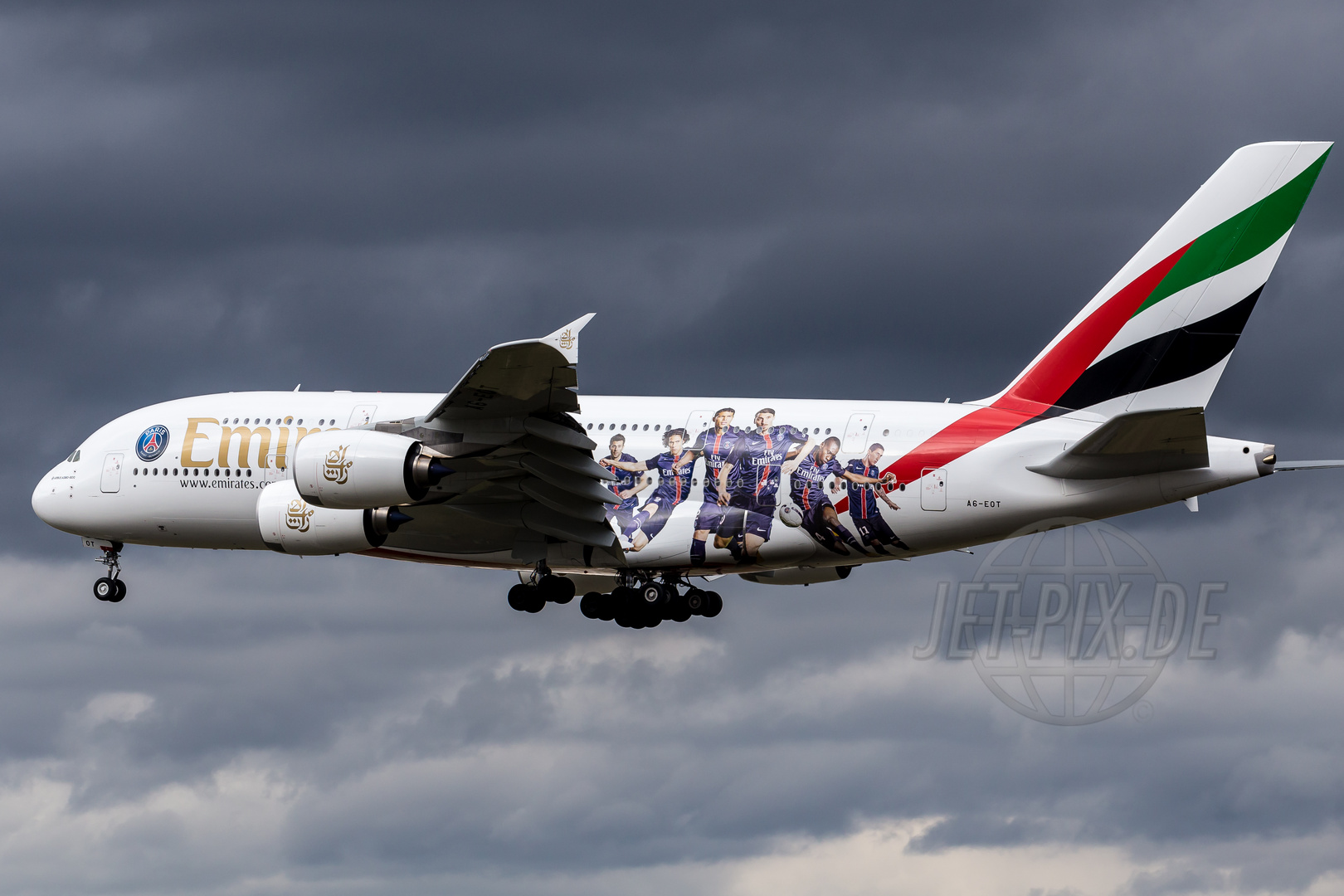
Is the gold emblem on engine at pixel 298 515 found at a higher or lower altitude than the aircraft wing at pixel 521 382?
lower

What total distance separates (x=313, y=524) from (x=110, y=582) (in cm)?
982

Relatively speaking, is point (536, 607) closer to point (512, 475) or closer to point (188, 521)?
point (512, 475)

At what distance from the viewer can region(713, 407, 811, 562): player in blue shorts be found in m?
40.5

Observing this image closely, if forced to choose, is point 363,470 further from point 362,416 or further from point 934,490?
point 934,490

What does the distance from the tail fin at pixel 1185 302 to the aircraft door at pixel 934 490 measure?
301 cm

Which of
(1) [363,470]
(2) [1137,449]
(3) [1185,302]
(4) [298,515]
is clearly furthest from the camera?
(4) [298,515]

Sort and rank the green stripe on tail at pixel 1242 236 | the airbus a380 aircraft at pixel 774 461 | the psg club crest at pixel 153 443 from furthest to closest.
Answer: the psg club crest at pixel 153 443
the green stripe on tail at pixel 1242 236
the airbus a380 aircraft at pixel 774 461

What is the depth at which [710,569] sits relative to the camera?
4172 cm

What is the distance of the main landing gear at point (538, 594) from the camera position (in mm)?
43375

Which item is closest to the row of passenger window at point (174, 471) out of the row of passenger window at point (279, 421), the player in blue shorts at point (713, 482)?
the row of passenger window at point (279, 421)

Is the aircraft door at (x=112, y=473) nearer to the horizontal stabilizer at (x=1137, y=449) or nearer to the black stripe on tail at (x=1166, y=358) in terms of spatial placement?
the horizontal stabilizer at (x=1137, y=449)

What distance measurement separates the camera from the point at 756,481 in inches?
1597

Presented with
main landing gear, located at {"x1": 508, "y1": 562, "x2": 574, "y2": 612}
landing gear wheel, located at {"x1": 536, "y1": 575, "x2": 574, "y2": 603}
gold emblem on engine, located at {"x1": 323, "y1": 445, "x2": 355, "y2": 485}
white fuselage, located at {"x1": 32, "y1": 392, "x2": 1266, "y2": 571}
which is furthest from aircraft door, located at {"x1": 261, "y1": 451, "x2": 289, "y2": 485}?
landing gear wheel, located at {"x1": 536, "y1": 575, "x2": 574, "y2": 603}

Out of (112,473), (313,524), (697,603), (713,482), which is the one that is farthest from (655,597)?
(112,473)
